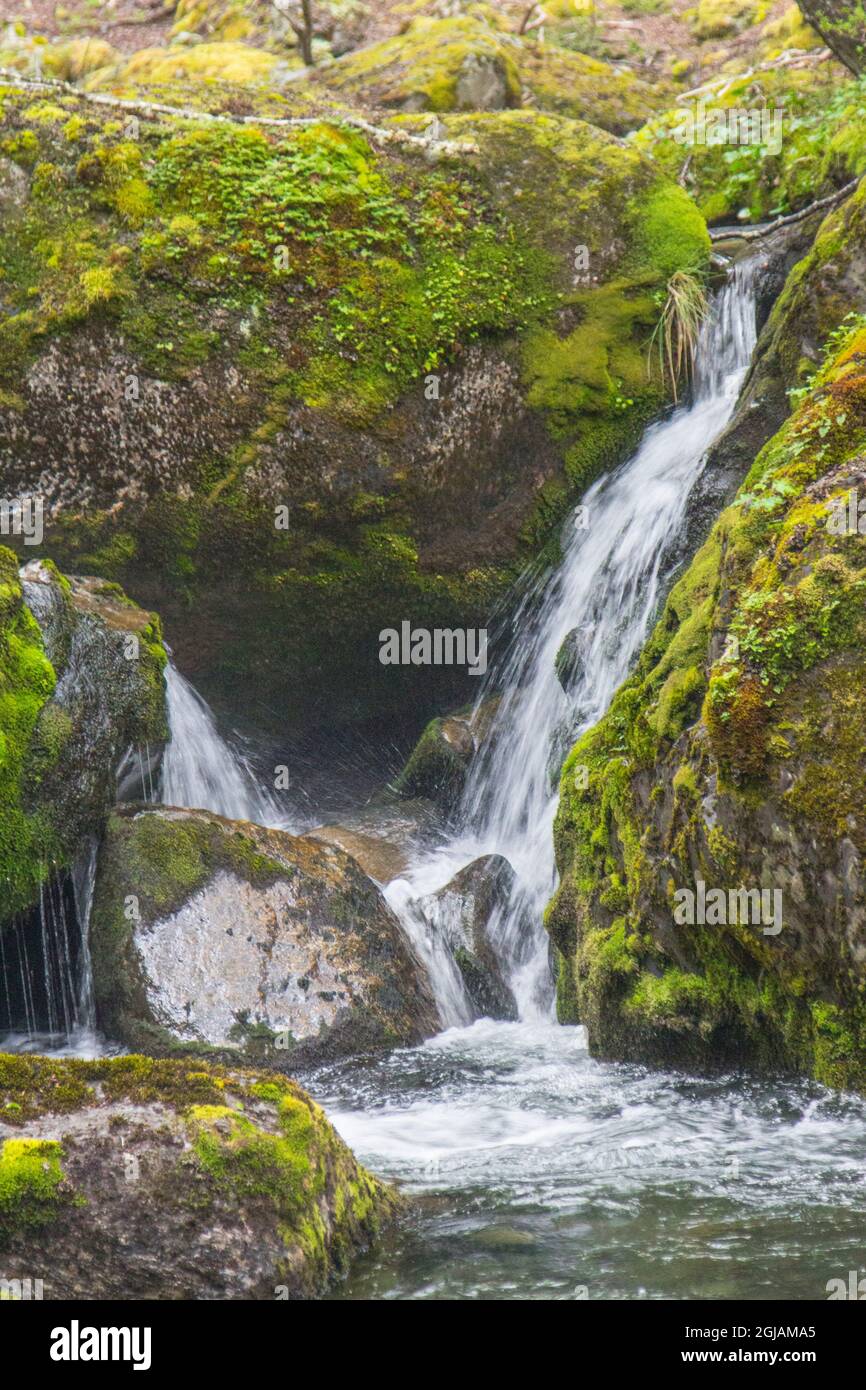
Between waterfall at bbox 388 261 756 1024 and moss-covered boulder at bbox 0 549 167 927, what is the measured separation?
2198 mm

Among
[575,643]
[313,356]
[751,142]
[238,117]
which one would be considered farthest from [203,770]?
[751,142]

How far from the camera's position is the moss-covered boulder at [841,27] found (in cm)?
1012

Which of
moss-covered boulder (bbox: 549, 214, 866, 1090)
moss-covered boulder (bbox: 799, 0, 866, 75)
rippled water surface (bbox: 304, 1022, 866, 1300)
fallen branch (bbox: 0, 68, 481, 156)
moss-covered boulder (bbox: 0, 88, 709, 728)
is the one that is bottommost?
rippled water surface (bbox: 304, 1022, 866, 1300)

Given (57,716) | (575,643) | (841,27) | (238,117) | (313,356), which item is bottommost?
(57,716)

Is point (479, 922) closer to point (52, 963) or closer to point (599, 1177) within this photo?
point (52, 963)

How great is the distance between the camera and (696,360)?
35.6 ft

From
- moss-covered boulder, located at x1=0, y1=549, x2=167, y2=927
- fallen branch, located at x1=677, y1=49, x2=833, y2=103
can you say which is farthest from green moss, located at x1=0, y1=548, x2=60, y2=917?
fallen branch, located at x1=677, y1=49, x2=833, y2=103

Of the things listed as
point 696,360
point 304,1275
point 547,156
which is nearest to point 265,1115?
point 304,1275

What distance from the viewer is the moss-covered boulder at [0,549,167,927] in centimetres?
756

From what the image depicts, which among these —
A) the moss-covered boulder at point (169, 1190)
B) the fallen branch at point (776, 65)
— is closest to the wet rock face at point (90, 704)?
the moss-covered boulder at point (169, 1190)

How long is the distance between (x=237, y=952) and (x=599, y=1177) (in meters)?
3.09

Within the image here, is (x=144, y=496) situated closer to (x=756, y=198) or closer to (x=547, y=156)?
(x=547, y=156)

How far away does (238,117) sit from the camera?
10508 mm

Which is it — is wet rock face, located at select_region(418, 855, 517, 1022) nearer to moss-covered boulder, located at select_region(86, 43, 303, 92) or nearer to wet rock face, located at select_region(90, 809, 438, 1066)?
wet rock face, located at select_region(90, 809, 438, 1066)
